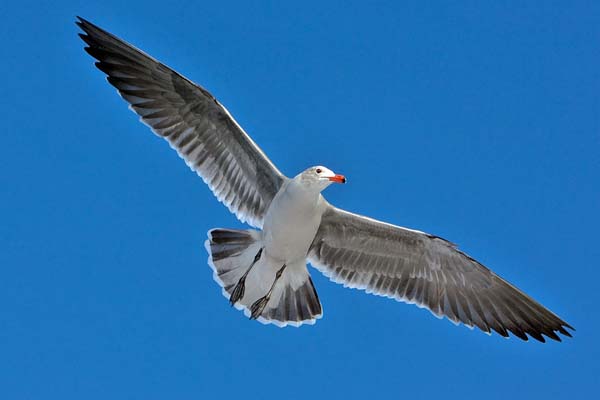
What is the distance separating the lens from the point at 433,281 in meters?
13.8

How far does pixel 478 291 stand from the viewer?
1391 cm

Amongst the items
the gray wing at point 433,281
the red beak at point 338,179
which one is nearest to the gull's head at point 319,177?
the red beak at point 338,179

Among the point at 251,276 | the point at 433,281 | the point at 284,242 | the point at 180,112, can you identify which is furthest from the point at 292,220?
the point at 433,281

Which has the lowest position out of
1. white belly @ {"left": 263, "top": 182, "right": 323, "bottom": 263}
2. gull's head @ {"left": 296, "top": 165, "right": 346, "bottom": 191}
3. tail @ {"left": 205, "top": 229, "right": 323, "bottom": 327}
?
tail @ {"left": 205, "top": 229, "right": 323, "bottom": 327}

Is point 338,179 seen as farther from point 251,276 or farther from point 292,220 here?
point 251,276

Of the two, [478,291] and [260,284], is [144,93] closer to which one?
[260,284]

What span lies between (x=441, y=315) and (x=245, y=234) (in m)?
2.71

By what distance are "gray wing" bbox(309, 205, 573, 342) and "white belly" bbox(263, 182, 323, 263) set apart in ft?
1.76

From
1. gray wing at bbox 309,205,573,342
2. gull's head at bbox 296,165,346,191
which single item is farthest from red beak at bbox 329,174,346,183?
gray wing at bbox 309,205,573,342

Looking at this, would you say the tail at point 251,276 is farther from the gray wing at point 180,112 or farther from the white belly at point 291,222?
the gray wing at point 180,112

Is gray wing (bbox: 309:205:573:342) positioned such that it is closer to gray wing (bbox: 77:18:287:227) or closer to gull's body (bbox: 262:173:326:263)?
gull's body (bbox: 262:173:326:263)

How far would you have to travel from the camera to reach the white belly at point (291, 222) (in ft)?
41.8

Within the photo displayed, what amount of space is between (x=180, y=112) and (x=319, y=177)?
1986mm

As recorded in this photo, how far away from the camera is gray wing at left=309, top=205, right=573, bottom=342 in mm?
13695
